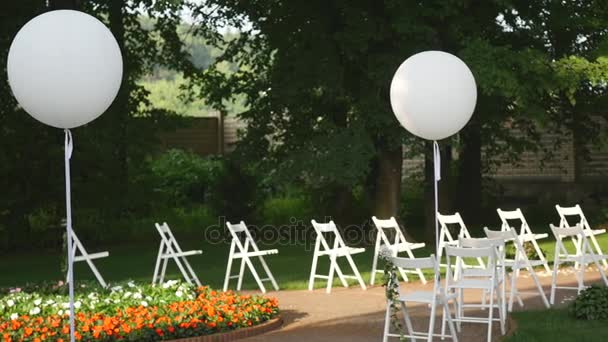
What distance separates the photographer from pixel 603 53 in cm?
1666

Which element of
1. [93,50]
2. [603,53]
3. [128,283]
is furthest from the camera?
[603,53]

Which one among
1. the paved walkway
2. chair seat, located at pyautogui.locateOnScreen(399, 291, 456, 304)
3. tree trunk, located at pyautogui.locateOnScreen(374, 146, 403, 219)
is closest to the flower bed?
the paved walkway

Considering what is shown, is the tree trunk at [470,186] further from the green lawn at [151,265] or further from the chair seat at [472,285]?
the chair seat at [472,285]

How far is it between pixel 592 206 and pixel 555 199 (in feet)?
3.80

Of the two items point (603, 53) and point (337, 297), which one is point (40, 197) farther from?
point (603, 53)

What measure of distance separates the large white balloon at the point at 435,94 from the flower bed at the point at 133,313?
7.69ft

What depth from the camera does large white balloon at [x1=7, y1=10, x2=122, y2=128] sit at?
7219mm

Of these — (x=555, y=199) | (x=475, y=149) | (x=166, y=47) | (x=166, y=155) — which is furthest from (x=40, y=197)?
(x=555, y=199)

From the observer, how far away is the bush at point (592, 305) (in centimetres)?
916

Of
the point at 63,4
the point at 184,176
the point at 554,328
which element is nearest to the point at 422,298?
the point at 554,328

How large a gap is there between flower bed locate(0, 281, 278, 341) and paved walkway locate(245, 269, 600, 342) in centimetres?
35

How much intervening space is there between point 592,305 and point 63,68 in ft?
16.3

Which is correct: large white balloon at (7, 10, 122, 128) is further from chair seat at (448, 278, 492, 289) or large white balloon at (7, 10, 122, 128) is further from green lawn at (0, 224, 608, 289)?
green lawn at (0, 224, 608, 289)

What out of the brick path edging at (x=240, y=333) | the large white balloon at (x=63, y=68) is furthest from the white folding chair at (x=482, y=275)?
the large white balloon at (x=63, y=68)
